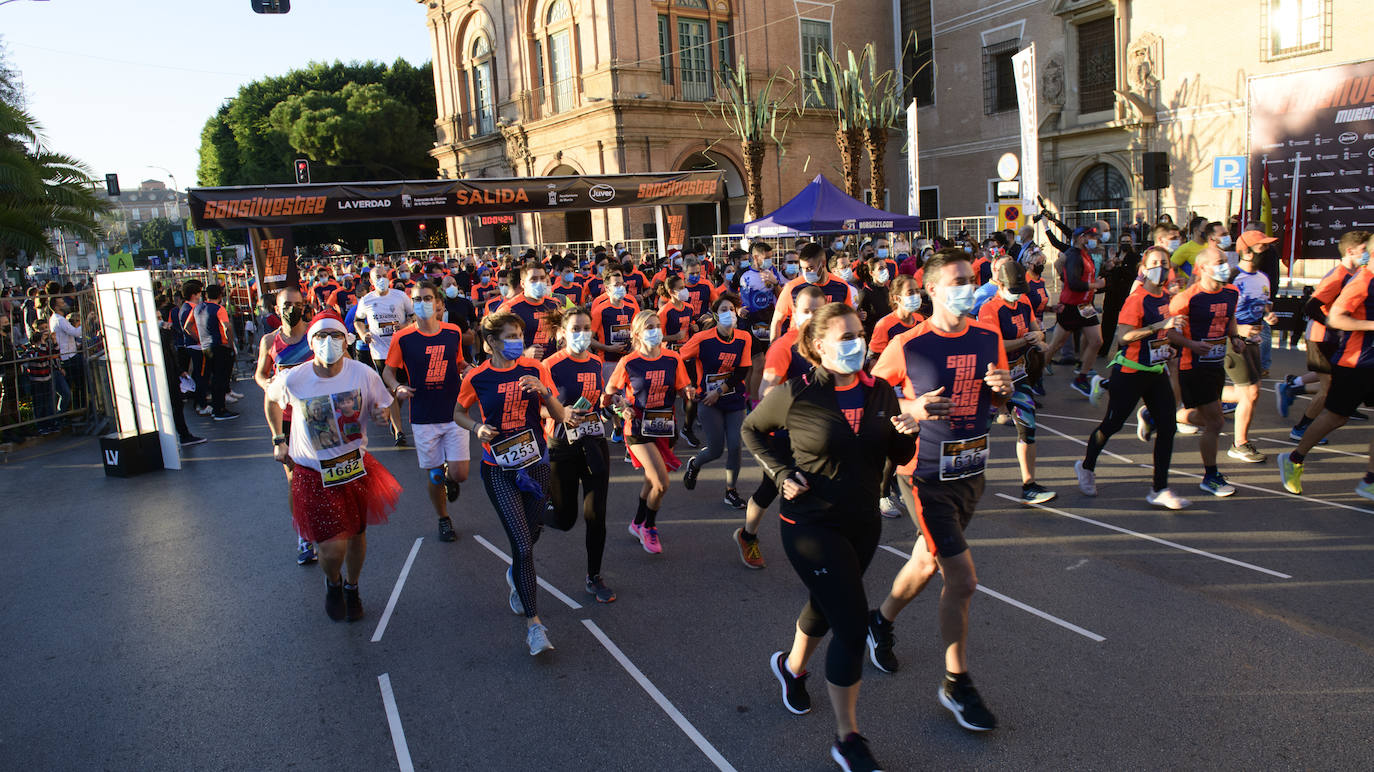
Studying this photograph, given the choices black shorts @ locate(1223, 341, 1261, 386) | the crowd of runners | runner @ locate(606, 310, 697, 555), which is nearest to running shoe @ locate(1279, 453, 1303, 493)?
the crowd of runners

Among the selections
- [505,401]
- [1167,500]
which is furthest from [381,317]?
[1167,500]

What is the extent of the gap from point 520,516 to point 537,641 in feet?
2.36

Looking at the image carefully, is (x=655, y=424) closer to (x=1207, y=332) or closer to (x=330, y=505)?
(x=330, y=505)

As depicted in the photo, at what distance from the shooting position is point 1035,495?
7.42 m

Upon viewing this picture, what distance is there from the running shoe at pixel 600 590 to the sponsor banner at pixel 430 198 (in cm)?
1619

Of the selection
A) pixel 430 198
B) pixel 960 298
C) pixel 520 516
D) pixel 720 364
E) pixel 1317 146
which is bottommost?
pixel 520 516

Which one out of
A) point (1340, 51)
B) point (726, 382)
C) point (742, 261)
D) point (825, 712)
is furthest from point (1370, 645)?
point (1340, 51)

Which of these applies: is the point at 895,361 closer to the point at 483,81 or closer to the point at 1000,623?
the point at 1000,623

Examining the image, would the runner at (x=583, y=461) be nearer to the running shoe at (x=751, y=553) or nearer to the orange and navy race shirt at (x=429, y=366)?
the running shoe at (x=751, y=553)

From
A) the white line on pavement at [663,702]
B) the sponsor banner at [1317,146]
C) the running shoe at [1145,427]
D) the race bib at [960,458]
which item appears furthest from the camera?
the sponsor banner at [1317,146]

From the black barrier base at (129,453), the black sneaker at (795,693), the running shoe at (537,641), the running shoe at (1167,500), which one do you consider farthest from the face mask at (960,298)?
the black barrier base at (129,453)

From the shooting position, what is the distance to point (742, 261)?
18.7 m

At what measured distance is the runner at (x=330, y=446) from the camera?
5406 mm

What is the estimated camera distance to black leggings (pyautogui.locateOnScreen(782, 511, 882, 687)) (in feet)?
12.1
